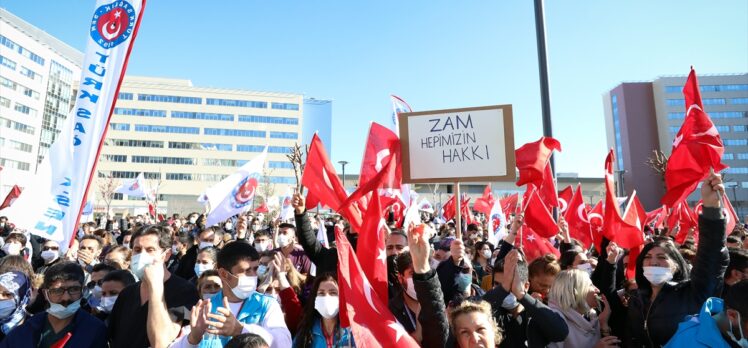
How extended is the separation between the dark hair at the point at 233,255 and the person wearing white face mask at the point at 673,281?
3012 mm

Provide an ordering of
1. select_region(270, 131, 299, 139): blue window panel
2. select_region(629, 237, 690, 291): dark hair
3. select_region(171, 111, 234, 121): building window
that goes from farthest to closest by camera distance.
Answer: select_region(270, 131, 299, 139): blue window panel < select_region(171, 111, 234, 121): building window < select_region(629, 237, 690, 291): dark hair

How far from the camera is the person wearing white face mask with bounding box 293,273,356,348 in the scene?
339 cm

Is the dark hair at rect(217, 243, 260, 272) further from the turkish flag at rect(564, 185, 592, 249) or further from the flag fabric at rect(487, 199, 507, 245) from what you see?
the flag fabric at rect(487, 199, 507, 245)

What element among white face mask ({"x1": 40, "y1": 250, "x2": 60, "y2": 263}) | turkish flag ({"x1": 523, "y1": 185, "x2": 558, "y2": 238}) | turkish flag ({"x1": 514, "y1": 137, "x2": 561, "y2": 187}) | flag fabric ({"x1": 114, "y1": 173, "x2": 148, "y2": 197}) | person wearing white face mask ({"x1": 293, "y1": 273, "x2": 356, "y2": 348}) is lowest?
person wearing white face mask ({"x1": 293, "y1": 273, "x2": 356, "y2": 348})

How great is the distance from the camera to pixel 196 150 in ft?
269

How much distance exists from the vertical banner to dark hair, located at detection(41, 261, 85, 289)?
943mm

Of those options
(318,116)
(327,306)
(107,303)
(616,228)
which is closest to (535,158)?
(616,228)

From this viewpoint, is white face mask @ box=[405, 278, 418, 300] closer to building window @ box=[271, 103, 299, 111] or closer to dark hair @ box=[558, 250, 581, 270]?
dark hair @ box=[558, 250, 581, 270]

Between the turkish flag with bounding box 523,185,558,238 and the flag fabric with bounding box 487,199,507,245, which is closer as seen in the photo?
the turkish flag with bounding box 523,185,558,238

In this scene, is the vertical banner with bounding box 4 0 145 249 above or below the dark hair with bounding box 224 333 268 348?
above

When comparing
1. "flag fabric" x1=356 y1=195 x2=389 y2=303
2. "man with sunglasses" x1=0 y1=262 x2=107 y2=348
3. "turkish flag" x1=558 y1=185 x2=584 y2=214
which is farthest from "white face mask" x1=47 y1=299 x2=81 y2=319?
"turkish flag" x1=558 y1=185 x2=584 y2=214

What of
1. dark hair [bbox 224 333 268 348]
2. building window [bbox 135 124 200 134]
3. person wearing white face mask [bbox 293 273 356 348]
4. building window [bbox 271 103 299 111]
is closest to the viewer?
dark hair [bbox 224 333 268 348]

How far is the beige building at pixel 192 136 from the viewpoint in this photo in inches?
3137

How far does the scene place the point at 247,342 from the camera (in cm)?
255
